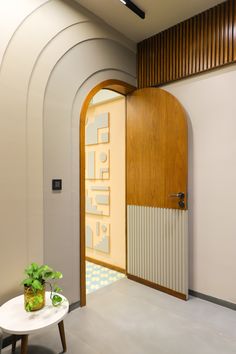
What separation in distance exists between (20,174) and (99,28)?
1.76 meters

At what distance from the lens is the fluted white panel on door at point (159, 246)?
8.25 ft

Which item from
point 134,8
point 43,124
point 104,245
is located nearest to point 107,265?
point 104,245

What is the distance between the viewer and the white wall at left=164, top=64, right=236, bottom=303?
2.33m

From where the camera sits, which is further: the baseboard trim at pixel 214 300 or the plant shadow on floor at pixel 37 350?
the baseboard trim at pixel 214 300

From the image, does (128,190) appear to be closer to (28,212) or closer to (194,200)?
(194,200)

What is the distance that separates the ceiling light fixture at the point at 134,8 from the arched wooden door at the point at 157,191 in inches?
29.2

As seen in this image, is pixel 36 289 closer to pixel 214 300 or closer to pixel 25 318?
pixel 25 318

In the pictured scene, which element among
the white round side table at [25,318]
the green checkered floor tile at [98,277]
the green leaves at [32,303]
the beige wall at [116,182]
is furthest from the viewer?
the beige wall at [116,182]

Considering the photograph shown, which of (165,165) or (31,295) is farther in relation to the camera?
(165,165)

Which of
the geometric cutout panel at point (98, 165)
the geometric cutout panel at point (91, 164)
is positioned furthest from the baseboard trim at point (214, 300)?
the geometric cutout panel at point (91, 164)

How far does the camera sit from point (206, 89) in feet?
8.15

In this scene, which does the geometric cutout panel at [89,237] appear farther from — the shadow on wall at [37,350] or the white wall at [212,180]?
the shadow on wall at [37,350]

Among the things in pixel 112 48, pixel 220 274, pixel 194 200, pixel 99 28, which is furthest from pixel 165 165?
pixel 99 28

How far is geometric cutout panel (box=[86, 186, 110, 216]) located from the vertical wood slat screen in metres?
1.63
